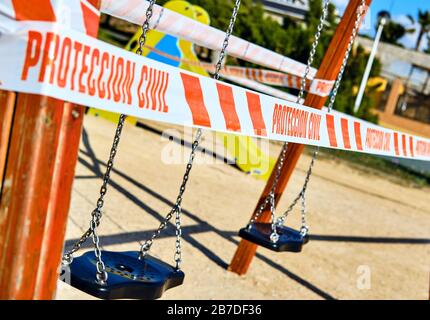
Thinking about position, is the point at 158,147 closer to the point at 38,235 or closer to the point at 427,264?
the point at 427,264

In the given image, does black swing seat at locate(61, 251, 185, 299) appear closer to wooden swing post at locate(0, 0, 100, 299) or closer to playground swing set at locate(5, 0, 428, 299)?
playground swing set at locate(5, 0, 428, 299)

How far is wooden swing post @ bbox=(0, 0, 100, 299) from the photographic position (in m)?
1.36

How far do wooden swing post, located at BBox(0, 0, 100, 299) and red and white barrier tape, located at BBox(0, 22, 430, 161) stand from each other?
0.18 ft

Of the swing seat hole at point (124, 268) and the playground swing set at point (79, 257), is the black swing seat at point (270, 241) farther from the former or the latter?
the swing seat hole at point (124, 268)

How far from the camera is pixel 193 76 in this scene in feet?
5.75

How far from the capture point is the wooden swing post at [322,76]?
4.03m

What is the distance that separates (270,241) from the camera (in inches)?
127

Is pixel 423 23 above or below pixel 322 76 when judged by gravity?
above

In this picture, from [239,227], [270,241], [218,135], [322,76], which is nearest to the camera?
[270,241]

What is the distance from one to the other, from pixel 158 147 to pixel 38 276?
25.4 ft

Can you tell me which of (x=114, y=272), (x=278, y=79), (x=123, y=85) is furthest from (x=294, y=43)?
(x=123, y=85)

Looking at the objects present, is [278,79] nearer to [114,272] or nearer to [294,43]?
[114,272]

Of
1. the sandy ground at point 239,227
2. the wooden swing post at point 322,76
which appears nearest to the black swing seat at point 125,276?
the sandy ground at point 239,227

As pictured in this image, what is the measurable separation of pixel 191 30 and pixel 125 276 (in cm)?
264
